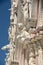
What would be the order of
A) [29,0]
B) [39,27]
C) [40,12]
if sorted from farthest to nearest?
[29,0], [40,12], [39,27]

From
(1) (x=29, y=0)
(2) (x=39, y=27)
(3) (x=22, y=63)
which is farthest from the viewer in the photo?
(3) (x=22, y=63)

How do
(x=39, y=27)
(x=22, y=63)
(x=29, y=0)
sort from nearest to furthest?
(x=39, y=27), (x=29, y=0), (x=22, y=63)

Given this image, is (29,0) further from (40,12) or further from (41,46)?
(41,46)

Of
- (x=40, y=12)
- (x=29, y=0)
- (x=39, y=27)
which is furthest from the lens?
(x=29, y=0)

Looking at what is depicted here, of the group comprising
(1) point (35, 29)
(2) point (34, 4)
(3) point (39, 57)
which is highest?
(2) point (34, 4)

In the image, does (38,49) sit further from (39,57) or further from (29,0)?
(29,0)

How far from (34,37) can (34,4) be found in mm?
858

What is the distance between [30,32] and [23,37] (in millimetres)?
389

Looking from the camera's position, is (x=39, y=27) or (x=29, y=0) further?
(x=29, y=0)

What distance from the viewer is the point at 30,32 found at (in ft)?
21.1

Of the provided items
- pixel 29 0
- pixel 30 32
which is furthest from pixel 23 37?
pixel 29 0

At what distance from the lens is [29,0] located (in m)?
7.23

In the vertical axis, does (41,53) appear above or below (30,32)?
below

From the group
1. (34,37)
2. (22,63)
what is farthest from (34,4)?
(22,63)
